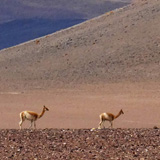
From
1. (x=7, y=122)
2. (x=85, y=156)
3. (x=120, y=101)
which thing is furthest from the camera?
(x=120, y=101)

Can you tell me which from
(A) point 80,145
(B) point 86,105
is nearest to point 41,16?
(B) point 86,105

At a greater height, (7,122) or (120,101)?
(120,101)

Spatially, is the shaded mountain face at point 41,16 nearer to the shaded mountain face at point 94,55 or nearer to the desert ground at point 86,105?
the shaded mountain face at point 94,55

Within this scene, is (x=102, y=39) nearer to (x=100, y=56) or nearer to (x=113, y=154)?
(x=100, y=56)

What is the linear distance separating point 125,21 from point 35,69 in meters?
6.11

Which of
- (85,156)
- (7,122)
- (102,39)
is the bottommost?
(85,156)

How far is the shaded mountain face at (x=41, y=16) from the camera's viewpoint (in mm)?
43969

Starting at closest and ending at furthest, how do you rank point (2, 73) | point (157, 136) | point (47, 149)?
point (47, 149) < point (157, 136) < point (2, 73)

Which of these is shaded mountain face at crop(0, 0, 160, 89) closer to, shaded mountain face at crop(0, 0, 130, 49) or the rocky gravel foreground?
shaded mountain face at crop(0, 0, 130, 49)

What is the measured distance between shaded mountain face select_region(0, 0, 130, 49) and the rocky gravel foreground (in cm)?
2621

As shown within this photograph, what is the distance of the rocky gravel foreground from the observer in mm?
13742

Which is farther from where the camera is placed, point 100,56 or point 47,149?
point 100,56

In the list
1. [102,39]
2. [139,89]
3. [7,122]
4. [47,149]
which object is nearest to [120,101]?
[139,89]

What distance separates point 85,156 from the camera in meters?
13.6
